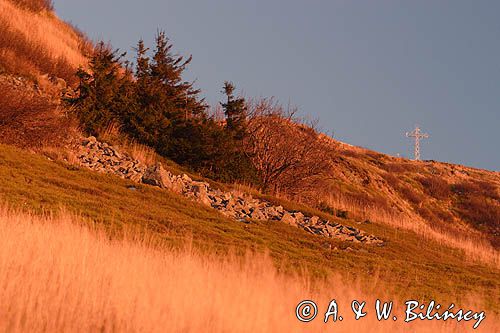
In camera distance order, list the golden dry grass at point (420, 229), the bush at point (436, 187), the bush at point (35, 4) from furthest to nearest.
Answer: the bush at point (436, 187) → the bush at point (35, 4) → the golden dry grass at point (420, 229)

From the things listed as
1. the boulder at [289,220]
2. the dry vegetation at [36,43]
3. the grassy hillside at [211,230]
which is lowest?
the grassy hillside at [211,230]

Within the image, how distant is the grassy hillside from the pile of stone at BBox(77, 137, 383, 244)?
1001 mm

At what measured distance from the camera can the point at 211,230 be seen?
1528cm

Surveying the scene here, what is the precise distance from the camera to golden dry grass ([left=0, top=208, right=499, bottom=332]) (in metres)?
5.47

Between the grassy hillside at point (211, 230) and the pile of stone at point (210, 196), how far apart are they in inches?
39.4

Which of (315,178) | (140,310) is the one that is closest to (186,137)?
(315,178)

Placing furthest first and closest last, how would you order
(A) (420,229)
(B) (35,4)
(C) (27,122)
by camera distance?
(B) (35,4) → (A) (420,229) → (C) (27,122)

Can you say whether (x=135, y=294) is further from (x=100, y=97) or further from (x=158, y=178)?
(x=100, y=97)

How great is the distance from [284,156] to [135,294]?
24.3m

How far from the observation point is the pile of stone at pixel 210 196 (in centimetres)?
1984

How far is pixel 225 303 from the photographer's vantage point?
21.0ft

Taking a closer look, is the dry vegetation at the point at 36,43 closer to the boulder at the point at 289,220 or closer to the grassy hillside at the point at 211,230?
the grassy hillside at the point at 211,230

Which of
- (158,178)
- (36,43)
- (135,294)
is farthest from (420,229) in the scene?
(135,294)

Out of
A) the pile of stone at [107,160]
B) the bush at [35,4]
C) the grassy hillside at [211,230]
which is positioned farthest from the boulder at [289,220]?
the bush at [35,4]
